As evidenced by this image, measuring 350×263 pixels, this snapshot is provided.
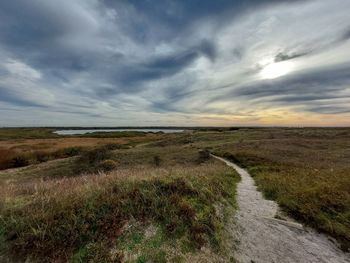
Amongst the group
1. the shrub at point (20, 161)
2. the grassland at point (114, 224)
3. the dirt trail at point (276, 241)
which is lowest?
the shrub at point (20, 161)

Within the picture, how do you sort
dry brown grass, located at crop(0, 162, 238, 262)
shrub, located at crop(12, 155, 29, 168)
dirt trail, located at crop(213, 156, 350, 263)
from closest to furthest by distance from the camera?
dry brown grass, located at crop(0, 162, 238, 262), dirt trail, located at crop(213, 156, 350, 263), shrub, located at crop(12, 155, 29, 168)

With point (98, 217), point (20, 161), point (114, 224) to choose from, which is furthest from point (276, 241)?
point (20, 161)

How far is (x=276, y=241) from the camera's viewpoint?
702 cm

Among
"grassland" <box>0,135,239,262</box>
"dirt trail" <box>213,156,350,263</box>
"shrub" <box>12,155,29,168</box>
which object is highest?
"grassland" <box>0,135,239,262</box>

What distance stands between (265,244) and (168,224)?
3283 millimetres

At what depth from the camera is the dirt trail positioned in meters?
6.25

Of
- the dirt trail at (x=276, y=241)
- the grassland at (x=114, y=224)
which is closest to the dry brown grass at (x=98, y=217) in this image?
the grassland at (x=114, y=224)

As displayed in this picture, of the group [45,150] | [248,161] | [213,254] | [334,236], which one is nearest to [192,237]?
[213,254]

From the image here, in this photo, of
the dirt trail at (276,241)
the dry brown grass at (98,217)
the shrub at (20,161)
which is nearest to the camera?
the dry brown grass at (98,217)

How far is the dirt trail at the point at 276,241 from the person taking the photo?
246 inches

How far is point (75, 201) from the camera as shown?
595cm

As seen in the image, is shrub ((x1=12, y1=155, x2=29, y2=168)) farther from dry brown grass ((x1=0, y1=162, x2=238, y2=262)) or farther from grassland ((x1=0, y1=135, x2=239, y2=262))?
grassland ((x1=0, y1=135, x2=239, y2=262))

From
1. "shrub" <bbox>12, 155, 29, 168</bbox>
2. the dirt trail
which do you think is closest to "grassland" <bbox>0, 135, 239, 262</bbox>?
the dirt trail

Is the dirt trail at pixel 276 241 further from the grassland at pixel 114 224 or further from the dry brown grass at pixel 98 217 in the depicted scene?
the dry brown grass at pixel 98 217
